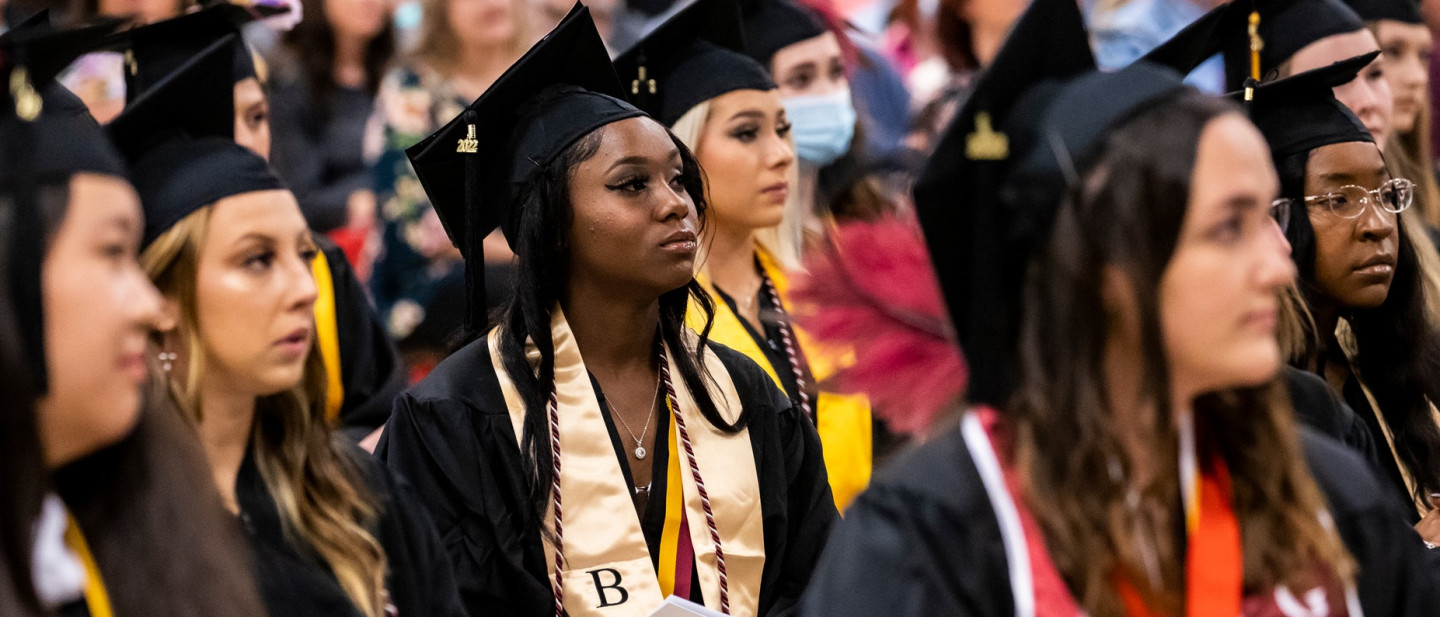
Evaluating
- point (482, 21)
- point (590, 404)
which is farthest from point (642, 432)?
point (482, 21)

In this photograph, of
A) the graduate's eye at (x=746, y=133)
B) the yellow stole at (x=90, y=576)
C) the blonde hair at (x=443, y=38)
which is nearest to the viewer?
the yellow stole at (x=90, y=576)

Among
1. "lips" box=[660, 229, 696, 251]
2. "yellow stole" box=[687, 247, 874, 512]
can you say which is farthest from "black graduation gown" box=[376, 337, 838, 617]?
"yellow stole" box=[687, 247, 874, 512]

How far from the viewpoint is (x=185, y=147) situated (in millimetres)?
2996

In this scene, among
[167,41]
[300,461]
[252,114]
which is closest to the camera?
[300,461]

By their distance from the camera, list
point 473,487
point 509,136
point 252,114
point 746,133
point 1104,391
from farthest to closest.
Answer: point 746,133 < point 252,114 < point 509,136 < point 473,487 < point 1104,391

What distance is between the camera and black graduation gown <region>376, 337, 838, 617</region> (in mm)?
3607

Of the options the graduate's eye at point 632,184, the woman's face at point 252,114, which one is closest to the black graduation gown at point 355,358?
the woman's face at point 252,114

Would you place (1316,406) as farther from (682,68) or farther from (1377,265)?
(682,68)

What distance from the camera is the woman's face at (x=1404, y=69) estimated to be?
20.6 feet

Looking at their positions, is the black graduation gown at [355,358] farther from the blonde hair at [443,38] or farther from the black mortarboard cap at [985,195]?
the black mortarboard cap at [985,195]

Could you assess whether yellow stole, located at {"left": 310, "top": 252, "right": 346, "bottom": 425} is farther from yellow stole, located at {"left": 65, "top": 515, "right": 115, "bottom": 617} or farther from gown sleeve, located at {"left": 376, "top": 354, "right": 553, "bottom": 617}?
yellow stole, located at {"left": 65, "top": 515, "right": 115, "bottom": 617}

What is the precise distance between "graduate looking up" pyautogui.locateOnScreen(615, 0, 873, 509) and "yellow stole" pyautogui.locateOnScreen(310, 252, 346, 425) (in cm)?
109

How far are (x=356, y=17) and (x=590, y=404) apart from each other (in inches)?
179

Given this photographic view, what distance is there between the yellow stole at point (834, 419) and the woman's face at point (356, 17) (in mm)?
3500
